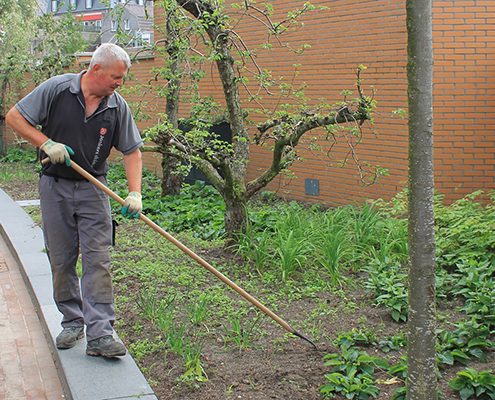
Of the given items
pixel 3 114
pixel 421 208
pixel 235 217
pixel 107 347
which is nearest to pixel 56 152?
pixel 107 347

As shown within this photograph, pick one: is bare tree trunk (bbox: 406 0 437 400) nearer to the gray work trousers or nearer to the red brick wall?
the gray work trousers

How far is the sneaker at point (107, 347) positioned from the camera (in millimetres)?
4785

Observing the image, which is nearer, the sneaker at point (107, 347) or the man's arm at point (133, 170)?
the sneaker at point (107, 347)

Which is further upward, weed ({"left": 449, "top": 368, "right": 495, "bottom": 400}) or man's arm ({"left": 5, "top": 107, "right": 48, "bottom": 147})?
man's arm ({"left": 5, "top": 107, "right": 48, "bottom": 147})

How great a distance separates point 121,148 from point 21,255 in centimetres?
344

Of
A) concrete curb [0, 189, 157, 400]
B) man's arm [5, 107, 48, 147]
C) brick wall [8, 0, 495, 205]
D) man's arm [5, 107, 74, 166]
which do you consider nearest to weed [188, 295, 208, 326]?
concrete curb [0, 189, 157, 400]

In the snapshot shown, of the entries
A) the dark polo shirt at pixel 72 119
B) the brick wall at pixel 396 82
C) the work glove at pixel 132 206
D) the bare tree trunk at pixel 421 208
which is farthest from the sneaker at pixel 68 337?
the brick wall at pixel 396 82

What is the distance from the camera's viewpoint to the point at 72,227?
491 centimetres

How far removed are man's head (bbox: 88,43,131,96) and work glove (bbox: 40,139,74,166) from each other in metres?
0.42

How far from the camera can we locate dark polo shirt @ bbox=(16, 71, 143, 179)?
4.71 m

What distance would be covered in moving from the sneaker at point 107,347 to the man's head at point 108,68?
1.55 m

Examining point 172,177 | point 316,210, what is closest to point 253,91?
point 172,177

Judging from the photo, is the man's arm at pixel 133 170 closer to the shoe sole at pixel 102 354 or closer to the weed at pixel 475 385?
the shoe sole at pixel 102 354

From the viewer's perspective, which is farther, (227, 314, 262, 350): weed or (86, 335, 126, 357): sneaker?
(227, 314, 262, 350): weed
